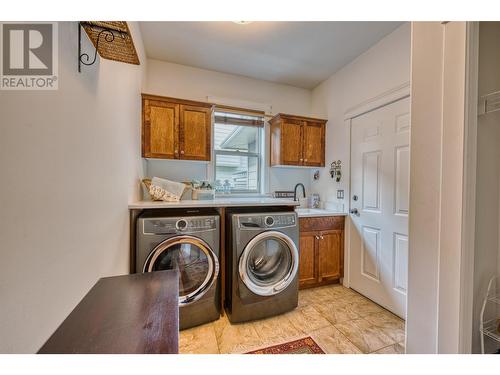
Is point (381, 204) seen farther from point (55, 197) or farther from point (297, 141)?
point (55, 197)

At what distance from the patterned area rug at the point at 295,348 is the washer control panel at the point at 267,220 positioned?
91 cm

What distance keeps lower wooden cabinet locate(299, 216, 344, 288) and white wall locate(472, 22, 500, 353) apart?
1405 mm

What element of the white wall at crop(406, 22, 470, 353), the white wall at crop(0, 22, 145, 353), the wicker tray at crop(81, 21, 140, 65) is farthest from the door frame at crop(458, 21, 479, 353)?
the white wall at crop(0, 22, 145, 353)

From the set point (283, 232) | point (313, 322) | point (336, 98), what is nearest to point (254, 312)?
point (313, 322)

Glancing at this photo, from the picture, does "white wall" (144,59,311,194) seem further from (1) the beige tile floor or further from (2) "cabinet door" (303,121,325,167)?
(1) the beige tile floor

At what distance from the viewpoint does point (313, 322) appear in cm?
181

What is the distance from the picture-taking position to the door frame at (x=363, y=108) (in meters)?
1.88

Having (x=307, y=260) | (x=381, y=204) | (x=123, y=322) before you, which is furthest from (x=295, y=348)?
(x=381, y=204)

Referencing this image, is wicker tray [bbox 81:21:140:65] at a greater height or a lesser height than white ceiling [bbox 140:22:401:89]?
lesser

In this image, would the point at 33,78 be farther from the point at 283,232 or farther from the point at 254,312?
the point at 254,312

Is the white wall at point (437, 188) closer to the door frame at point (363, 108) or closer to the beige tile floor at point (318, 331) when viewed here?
the beige tile floor at point (318, 331)

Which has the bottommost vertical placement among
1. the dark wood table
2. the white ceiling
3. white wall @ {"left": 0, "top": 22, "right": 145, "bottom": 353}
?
the dark wood table

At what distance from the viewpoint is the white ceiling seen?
75.5 inches
